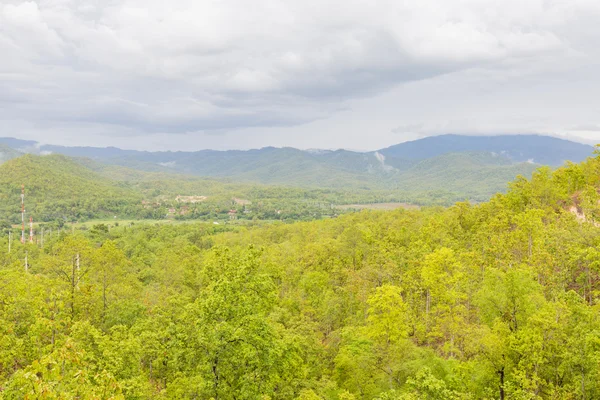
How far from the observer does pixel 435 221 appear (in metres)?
58.9

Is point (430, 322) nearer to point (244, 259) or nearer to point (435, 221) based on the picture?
point (244, 259)

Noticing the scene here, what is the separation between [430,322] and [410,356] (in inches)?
424

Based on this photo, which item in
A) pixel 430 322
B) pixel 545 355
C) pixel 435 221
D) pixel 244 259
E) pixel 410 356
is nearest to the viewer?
pixel 545 355

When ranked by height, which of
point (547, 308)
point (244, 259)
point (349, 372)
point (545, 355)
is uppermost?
point (244, 259)

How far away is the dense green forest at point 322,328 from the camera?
2061cm

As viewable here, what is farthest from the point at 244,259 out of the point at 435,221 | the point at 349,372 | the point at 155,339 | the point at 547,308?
the point at 435,221

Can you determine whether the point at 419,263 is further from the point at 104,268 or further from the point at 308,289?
the point at 104,268

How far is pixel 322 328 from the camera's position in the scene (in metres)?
39.8

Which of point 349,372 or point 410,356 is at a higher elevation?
point 410,356

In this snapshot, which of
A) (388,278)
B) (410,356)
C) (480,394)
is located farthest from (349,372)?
(388,278)

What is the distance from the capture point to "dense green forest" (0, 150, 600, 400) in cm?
2061

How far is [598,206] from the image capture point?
146 feet

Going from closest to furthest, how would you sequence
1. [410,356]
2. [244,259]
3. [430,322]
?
[244,259]
[410,356]
[430,322]

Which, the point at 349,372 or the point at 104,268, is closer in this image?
the point at 349,372
